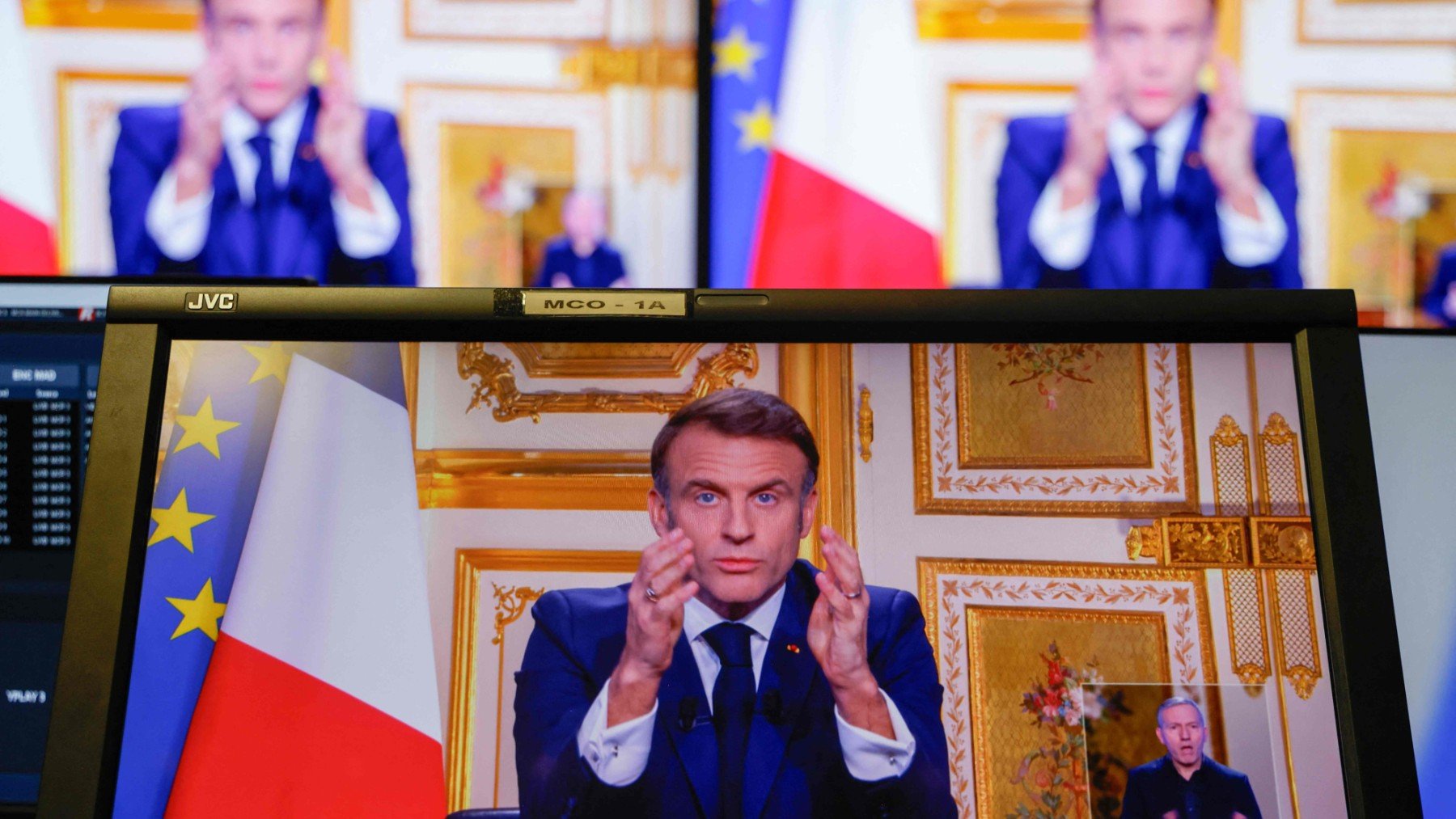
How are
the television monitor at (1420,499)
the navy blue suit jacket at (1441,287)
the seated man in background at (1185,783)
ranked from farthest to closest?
1. the navy blue suit jacket at (1441,287)
2. the television monitor at (1420,499)
3. the seated man in background at (1185,783)

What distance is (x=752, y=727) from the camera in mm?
824

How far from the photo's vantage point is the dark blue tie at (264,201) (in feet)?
4.42

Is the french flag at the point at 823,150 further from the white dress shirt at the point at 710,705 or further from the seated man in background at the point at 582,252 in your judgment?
the white dress shirt at the point at 710,705

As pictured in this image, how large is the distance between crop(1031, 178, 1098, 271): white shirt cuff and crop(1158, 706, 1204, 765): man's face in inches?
27.4

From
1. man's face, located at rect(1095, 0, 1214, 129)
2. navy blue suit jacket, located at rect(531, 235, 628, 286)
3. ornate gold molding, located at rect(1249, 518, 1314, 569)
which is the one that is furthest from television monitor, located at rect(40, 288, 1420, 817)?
man's face, located at rect(1095, 0, 1214, 129)

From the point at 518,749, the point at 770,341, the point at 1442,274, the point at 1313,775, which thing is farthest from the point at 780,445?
the point at 1442,274

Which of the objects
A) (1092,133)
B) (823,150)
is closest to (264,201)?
(823,150)

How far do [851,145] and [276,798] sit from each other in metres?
1.06

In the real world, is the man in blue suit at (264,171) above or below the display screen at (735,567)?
above

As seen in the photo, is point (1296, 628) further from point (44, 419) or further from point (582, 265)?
point (44, 419)

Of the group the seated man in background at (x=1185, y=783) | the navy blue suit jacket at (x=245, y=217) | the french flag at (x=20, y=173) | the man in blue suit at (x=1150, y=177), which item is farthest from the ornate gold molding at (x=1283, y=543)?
the french flag at (x=20, y=173)

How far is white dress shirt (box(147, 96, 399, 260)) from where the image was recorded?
52.9 inches

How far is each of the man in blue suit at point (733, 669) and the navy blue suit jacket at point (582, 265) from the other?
1.72 feet

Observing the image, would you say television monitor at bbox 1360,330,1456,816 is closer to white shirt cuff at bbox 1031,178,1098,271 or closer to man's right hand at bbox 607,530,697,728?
white shirt cuff at bbox 1031,178,1098,271
